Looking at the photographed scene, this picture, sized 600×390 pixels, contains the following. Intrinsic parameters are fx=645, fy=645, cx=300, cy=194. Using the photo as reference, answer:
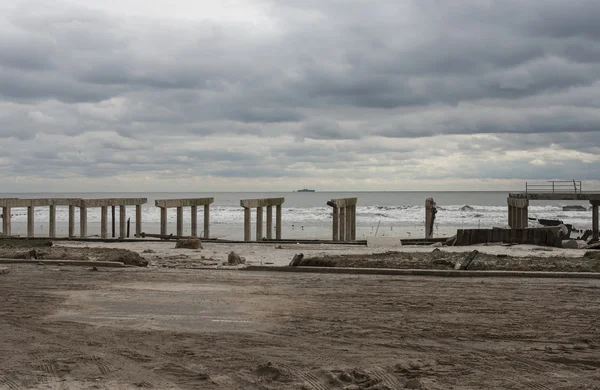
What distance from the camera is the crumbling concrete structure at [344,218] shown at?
31672 millimetres

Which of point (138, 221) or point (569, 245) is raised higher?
point (138, 221)

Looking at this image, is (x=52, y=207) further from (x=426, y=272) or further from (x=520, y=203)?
(x=520, y=203)

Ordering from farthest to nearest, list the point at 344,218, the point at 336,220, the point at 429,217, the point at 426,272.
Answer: the point at 344,218 → the point at 429,217 → the point at 336,220 → the point at 426,272

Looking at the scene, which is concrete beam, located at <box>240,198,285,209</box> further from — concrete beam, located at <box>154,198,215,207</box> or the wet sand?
the wet sand

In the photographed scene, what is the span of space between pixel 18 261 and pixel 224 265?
5.18 meters

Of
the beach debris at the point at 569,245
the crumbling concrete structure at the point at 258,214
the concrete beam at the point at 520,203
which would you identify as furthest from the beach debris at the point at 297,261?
the concrete beam at the point at 520,203

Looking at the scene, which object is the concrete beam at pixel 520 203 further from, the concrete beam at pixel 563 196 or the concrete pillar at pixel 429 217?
the concrete pillar at pixel 429 217

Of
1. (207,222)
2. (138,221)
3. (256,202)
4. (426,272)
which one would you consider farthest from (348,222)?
(426,272)

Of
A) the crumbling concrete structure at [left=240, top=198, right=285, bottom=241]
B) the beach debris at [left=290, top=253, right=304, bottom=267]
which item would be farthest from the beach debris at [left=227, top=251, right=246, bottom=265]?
the crumbling concrete structure at [left=240, top=198, right=285, bottom=241]

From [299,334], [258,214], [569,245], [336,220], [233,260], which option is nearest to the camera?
[299,334]

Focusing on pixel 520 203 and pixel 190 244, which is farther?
pixel 520 203

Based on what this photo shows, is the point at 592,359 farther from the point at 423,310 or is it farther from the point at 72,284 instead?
the point at 72,284

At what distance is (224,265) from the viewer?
53.6 feet

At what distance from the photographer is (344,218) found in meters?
35.2
